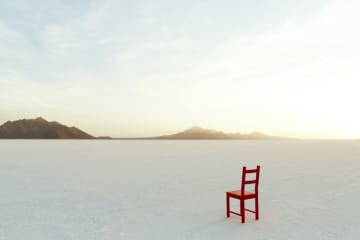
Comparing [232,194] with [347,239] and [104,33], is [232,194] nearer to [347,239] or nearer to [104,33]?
[347,239]

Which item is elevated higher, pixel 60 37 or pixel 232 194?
pixel 60 37

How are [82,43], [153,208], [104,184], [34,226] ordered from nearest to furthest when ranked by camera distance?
[34,226] → [153,208] → [104,184] → [82,43]

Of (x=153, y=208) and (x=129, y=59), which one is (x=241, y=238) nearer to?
(x=153, y=208)

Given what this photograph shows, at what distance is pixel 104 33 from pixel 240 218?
17645 mm

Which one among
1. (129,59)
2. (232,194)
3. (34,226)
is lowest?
(34,226)

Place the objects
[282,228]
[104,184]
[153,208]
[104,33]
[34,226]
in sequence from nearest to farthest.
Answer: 1. [282,228]
2. [34,226]
3. [153,208]
4. [104,184]
5. [104,33]

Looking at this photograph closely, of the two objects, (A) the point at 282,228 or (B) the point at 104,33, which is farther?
(B) the point at 104,33

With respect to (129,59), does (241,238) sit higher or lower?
lower

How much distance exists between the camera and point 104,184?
468 inches

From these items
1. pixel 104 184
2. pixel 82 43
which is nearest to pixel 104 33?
pixel 82 43

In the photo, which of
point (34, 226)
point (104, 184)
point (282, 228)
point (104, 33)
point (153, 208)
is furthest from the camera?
point (104, 33)

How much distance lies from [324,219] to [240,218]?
177 cm

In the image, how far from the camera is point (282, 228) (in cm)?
573

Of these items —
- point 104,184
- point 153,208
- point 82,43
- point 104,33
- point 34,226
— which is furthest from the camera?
point 82,43
